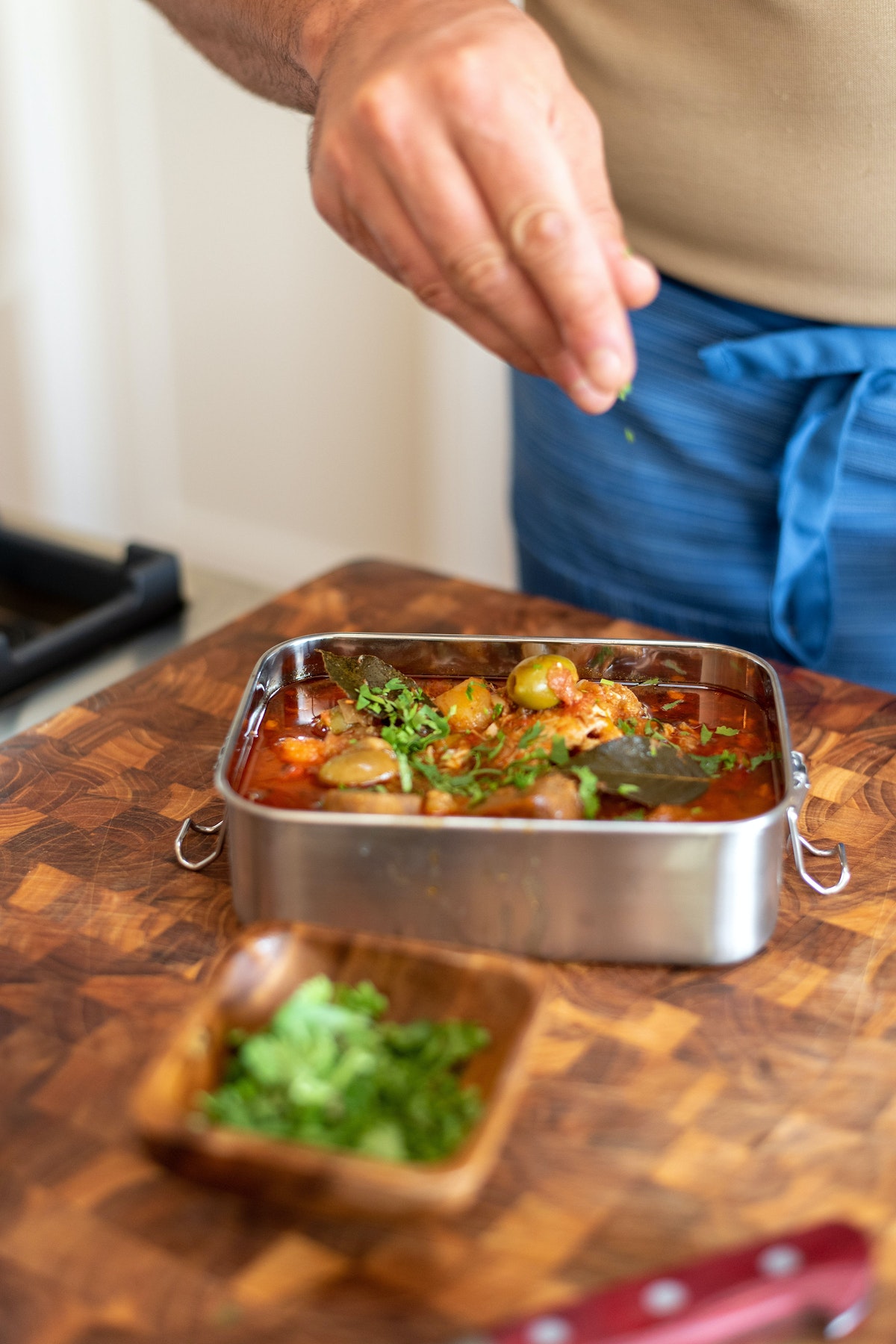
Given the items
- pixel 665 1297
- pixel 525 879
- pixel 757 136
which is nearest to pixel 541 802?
pixel 525 879

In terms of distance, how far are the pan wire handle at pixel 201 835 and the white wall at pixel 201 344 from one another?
162 cm

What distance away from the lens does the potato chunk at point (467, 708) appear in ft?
4.14

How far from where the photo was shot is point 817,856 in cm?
124

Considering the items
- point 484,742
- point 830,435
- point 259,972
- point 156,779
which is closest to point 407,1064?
point 259,972

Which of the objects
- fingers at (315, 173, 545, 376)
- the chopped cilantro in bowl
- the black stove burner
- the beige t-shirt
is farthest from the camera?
the black stove burner

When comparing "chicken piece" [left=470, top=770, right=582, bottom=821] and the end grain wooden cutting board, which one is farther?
"chicken piece" [left=470, top=770, right=582, bottom=821]

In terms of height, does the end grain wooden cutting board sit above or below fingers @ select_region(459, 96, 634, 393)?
below

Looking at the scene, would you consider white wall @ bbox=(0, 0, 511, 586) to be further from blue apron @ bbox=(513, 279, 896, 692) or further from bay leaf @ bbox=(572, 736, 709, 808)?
bay leaf @ bbox=(572, 736, 709, 808)

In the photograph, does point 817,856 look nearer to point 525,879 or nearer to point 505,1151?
point 525,879

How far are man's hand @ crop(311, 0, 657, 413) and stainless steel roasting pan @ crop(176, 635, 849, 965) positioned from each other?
1.22ft

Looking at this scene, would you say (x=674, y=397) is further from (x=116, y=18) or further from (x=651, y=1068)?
(x=116, y=18)

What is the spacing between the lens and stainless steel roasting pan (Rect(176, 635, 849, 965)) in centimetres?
102

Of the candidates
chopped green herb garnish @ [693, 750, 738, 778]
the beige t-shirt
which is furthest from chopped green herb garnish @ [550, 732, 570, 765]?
the beige t-shirt

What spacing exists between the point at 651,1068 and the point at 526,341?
0.59 m
